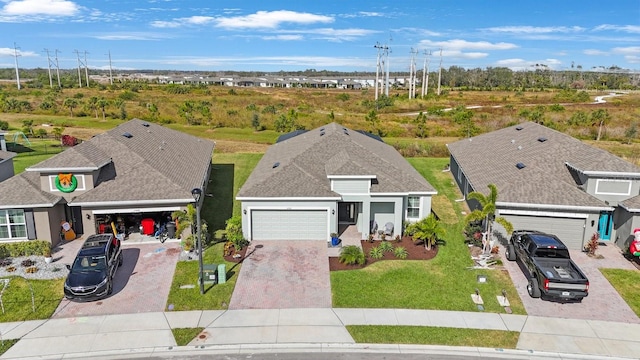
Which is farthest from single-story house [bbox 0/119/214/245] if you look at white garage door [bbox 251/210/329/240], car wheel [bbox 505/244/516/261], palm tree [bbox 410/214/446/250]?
car wheel [bbox 505/244/516/261]

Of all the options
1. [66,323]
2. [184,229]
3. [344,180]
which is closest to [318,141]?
[344,180]

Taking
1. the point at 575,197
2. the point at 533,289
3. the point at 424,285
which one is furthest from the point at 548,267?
the point at 575,197

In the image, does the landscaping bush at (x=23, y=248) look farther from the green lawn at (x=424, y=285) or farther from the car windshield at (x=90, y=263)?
the green lawn at (x=424, y=285)

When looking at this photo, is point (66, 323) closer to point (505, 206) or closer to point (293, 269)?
point (293, 269)

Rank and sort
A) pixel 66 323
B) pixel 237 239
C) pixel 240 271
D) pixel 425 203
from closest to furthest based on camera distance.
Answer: pixel 66 323, pixel 240 271, pixel 237 239, pixel 425 203

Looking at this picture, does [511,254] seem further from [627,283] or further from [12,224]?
[12,224]

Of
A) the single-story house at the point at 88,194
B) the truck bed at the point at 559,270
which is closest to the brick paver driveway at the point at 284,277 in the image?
the single-story house at the point at 88,194
